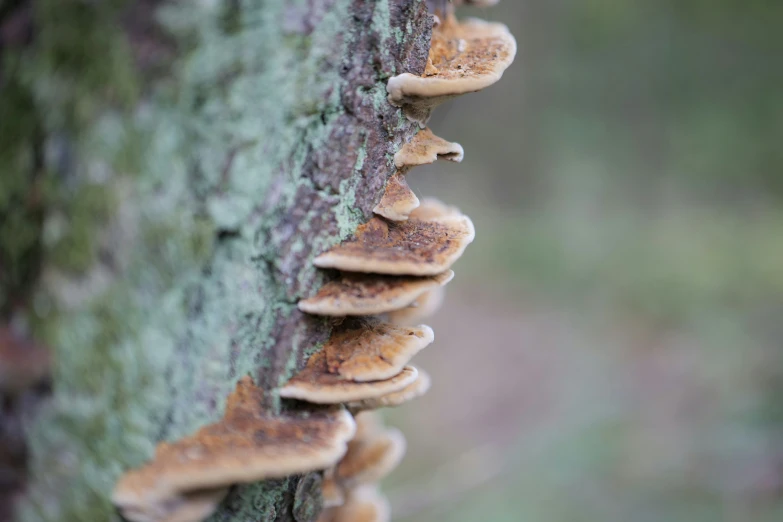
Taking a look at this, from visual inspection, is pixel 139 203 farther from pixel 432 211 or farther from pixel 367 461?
pixel 367 461

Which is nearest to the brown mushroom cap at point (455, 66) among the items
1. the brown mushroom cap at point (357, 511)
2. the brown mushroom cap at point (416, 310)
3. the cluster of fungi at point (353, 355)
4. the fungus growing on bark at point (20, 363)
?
the cluster of fungi at point (353, 355)

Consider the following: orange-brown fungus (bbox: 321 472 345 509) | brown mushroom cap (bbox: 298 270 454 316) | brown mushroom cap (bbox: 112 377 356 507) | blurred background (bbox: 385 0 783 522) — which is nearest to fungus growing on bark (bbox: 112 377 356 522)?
brown mushroom cap (bbox: 112 377 356 507)

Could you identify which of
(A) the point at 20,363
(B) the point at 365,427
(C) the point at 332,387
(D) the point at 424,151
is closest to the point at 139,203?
(A) the point at 20,363

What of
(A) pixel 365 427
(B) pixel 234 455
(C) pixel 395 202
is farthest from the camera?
(A) pixel 365 427

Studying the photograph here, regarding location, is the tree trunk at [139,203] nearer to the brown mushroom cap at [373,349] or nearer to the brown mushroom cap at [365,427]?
the brown mushroom cap at [373,349]

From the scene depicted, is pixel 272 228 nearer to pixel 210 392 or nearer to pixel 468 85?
pixel 210 392

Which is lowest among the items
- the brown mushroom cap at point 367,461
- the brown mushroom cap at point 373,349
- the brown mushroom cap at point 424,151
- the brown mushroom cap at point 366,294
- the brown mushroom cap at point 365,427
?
the brown mushroom cap at point 367,461
